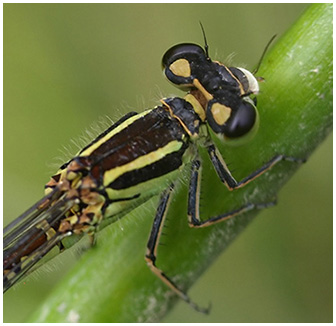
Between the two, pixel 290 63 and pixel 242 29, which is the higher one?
pixel 290 63

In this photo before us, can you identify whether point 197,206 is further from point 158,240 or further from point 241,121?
point 241,121

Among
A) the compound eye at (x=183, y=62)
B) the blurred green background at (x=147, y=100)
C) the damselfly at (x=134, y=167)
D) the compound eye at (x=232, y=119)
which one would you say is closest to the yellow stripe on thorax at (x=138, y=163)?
the damselfly at (x=134, y=167)

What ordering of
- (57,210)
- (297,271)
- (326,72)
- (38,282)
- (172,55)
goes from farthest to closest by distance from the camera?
(297,271) < (38,282) < (172,55) < (57,210) < (326,72)

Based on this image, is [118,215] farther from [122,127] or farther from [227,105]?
[227,105]

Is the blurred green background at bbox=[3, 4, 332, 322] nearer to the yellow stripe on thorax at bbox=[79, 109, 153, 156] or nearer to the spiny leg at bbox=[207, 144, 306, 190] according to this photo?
the yellow stripe on thorax at bbox=[79, 109, 153, 156]

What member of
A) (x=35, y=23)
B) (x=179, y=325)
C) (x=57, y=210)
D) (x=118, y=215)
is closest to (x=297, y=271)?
(x=179, y=325)

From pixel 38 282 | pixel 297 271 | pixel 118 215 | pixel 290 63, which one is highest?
pixel 290 63

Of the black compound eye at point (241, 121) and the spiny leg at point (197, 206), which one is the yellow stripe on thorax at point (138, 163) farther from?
the black compound eye at point (241, 121)

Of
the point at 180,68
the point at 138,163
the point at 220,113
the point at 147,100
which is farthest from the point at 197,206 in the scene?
the point at 147,100
